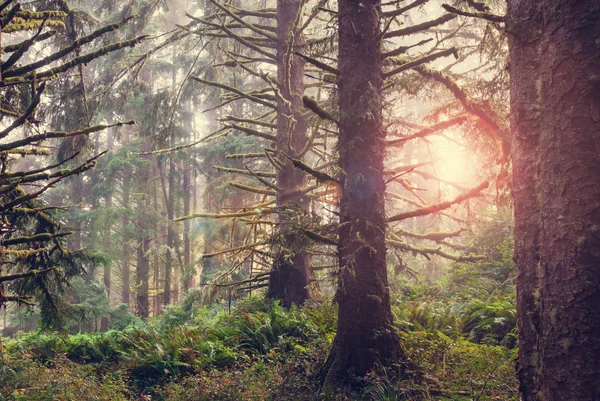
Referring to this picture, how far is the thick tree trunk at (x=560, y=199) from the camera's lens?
9.15 ft

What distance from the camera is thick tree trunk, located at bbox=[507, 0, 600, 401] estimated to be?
2789 mm

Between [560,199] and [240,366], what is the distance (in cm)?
543

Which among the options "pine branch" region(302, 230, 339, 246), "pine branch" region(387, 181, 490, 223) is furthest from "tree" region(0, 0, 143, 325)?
"pine branch" region(387, 181, 490, 223)

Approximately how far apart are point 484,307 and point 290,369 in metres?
4.09

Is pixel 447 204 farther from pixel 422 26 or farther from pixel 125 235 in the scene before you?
pixel 125 235

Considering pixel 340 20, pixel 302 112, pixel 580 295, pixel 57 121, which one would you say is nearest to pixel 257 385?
pixel 580 295

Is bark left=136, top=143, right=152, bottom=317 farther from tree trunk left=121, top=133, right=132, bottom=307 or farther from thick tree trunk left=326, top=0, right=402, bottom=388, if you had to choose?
thick tree trunk left=326, top=0, right=402, bottom=388

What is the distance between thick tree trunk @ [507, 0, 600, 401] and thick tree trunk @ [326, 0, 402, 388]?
2373 millimetres

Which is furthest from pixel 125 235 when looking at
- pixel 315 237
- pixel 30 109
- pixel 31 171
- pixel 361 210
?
pixel 30 109

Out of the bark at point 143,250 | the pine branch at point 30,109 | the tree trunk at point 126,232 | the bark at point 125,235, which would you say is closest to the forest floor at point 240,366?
the pine branch at point 30,109

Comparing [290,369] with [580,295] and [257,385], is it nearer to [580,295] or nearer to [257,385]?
[257,385]

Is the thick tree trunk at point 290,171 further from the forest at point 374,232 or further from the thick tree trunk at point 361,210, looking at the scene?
the thick tree trunk at point 361,210

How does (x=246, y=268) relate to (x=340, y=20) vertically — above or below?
below

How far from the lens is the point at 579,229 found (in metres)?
2.82
